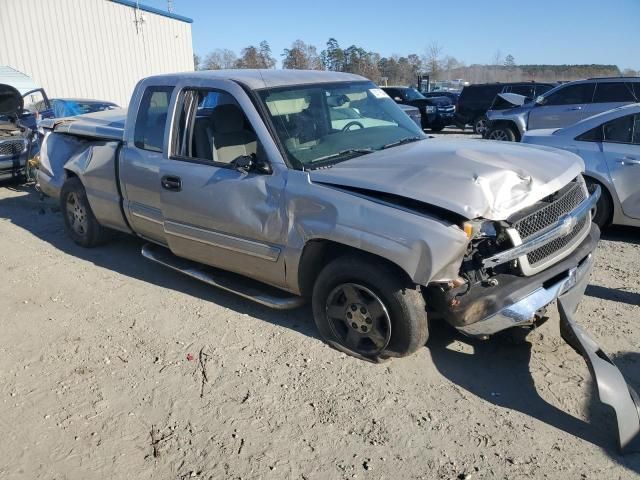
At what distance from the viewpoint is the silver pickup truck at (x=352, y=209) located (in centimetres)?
324

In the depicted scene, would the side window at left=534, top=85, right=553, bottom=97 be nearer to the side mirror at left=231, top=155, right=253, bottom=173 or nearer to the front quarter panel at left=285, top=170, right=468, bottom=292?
the side mirror at left=231, top=155, right=253, bottom=173

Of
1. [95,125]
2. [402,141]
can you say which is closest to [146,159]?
[95,125]

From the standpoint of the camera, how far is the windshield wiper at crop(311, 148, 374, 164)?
3.96m

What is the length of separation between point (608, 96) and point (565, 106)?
90 cm

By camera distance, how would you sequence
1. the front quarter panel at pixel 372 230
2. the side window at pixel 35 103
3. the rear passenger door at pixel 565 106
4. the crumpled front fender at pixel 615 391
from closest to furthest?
1. the crumpled front fender at pixel 615 391
2. the front quarter panel at pixel 372 230
3. the side window at pixel 35 103
4. the rear passenger door at pixel 565 106

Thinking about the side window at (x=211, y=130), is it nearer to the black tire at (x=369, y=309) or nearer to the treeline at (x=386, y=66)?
the black tire at (x=369, y=309)

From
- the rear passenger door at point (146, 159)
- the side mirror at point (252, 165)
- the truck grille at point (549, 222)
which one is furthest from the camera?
the rear passenger door at point (146, 159)

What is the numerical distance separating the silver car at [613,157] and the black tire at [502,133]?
24.7 feet

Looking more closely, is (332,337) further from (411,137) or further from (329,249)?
(411,137)

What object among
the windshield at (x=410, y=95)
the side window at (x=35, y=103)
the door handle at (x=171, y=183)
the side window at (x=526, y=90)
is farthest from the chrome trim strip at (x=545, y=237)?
the windshield at (x=410, y=95)

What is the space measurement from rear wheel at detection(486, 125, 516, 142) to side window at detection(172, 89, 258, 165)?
35.2 feet

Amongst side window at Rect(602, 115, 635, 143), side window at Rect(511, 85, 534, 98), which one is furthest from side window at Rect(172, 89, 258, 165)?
side window at Rect(511, 85, 534, 98)

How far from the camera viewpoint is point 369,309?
362cm

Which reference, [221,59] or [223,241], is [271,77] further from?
[221,59]
